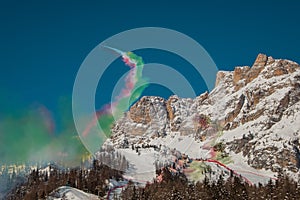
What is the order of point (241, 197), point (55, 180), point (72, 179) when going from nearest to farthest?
point (241, 197)
point (72, 179)
point (55, 180)

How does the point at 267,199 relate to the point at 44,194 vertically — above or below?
below

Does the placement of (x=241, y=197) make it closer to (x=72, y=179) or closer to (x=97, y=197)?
(x=97, y=197)

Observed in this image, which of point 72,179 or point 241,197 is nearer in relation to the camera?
point 241,197

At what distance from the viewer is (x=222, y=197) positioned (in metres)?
93.5

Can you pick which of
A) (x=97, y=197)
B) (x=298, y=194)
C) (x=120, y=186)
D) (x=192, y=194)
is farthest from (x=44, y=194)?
(x=298, y=194)

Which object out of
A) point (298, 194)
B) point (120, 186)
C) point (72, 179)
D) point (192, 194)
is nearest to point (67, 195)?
point (72, 179)

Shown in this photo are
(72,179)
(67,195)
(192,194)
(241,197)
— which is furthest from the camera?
(72,179)

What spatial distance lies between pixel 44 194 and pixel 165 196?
2153 inches

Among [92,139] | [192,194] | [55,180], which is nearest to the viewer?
[92,139]

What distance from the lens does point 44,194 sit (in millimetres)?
145250

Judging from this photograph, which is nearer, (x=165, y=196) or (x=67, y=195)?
(x=165, y=196)

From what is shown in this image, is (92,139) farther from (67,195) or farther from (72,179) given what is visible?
(72,179)

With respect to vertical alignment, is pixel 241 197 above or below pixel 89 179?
below

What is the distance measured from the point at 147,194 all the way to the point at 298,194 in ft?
164
